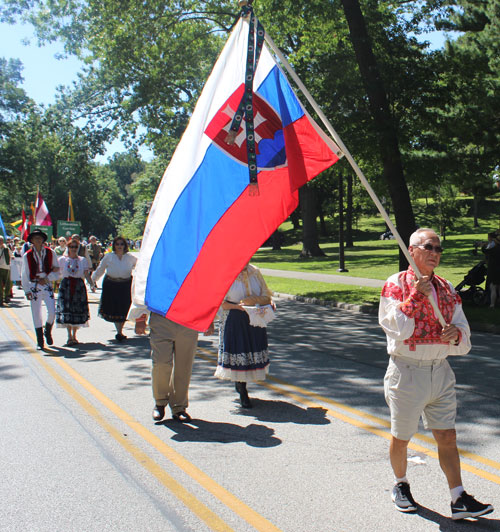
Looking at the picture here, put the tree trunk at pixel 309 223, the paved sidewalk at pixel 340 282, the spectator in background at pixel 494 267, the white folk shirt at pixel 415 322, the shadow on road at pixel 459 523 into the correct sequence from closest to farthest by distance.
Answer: the shadow on road at pixel 459 523, the white folk shirt at pixel 415 322, the paved sidewalk at pixel 340 282, the spectator in background at pixel 494 267, the tree trunk at pixel 309 223

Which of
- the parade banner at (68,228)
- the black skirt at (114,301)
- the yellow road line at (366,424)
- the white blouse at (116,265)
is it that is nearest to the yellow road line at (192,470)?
the yellow road line at (366,424)

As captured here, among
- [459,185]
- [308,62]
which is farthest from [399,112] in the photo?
[459,185]

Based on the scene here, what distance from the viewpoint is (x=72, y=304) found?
40.1 feet

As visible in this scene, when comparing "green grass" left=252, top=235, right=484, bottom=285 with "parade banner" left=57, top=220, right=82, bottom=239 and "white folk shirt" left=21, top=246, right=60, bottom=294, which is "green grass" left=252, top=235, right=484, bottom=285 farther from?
"white folk shirt" left=21, top=246, right=60, bottom=294

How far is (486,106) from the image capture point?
861 inches

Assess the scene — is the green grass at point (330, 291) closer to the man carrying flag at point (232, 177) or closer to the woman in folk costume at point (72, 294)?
the woman in folk costume at point (72, 294)

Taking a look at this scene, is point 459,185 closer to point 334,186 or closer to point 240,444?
point 240,444

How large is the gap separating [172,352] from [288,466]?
204cm

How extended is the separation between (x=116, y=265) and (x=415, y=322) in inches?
355

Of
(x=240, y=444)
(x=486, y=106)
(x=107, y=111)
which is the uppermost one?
(x=107, y=111)

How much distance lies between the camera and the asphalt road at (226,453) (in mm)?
4320

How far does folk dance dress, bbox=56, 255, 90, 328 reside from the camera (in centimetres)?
1216

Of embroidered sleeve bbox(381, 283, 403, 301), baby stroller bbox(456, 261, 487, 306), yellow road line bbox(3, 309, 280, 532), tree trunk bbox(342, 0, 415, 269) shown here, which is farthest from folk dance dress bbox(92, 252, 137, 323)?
embroidered sleeve bbox(381, 283, 403, 301)

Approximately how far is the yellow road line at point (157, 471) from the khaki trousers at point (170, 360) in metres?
0.65
